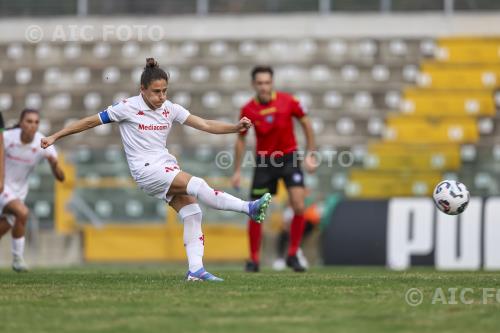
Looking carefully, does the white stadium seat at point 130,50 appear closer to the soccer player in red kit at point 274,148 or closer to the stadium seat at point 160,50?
the stadium seat at point 160,50

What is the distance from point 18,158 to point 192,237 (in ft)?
15.9

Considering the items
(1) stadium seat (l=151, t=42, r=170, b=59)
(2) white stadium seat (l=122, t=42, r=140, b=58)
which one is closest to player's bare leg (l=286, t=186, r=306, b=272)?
(1) stadium seat (l=151, t=42, r=170, b=59)

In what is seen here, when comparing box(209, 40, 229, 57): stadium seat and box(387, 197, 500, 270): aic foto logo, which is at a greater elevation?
box(209, 40, 229, 57): stadium seat

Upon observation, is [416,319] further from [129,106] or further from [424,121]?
[424,121]

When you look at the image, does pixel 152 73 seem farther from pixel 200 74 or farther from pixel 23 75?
pixel 23 75

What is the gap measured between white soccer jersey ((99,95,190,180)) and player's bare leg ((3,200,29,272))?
14.1 ft

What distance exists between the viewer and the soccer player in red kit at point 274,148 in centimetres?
1334

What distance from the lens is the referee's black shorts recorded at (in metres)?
13.4

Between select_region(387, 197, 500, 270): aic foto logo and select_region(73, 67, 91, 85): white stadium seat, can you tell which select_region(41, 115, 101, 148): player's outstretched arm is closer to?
select_region(387, 197, 500, 270): aic foto logo

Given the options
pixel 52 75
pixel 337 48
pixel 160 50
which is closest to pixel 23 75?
pixel 52 75

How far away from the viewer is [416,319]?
23.0ft

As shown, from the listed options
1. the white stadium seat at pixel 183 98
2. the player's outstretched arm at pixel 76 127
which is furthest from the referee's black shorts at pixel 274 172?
the white stadium seat at pixel 183 98

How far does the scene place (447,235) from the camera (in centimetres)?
A: 1748

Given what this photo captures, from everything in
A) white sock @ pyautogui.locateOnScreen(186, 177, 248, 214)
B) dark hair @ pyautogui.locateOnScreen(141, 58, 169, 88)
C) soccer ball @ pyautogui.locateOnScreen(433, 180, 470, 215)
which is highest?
dark hair @ pyautogui.locateOnScreen(141, 58, 169, 88)
